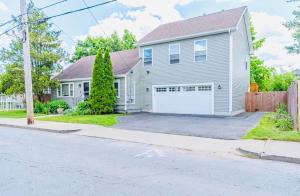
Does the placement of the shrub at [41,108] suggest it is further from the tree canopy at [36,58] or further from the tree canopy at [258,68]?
the tree canopy at [258,68]

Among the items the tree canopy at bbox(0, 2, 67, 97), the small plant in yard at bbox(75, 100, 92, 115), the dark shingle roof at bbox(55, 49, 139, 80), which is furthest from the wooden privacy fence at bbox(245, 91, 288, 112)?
the tree canopy at bbox(0, 2, 67, 97)

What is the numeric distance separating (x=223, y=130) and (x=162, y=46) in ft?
32.8

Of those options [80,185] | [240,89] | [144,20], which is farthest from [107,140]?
[144,20]

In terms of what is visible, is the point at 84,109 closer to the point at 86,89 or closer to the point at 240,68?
the point at 86,89

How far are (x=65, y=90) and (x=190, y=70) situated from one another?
12.5 m

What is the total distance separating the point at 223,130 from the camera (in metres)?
10.8

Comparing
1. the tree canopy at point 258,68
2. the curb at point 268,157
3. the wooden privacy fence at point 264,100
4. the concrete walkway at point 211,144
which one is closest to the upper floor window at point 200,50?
the wooden privacy fence at point 264,100

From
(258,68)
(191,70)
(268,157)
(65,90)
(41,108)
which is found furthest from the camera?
(258,68)

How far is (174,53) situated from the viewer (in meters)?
18.4

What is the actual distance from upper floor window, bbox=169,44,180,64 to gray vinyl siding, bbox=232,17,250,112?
12.9ft

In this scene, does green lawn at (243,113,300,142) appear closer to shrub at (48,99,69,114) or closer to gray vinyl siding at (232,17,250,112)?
gray vinyl siding at (232,17,250,112)

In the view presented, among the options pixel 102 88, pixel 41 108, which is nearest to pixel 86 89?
pixel 102 88

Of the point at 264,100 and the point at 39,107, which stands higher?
the point at 264,100

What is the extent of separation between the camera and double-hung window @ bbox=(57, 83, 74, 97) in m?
23.0
